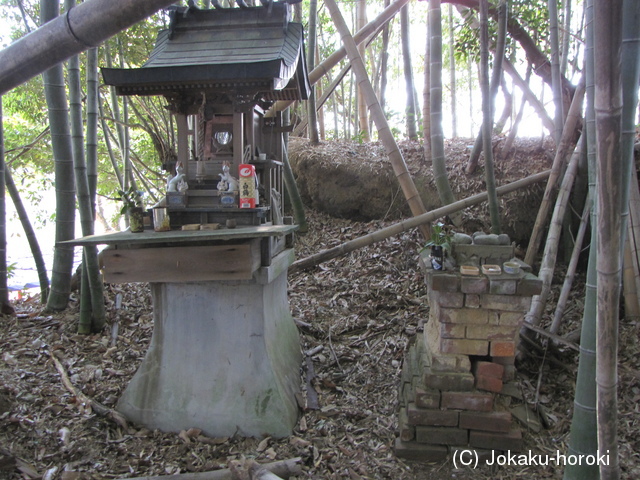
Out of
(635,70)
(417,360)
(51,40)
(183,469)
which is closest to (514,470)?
(417,360)

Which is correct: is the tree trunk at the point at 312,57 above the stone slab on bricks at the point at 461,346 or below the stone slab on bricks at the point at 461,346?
above

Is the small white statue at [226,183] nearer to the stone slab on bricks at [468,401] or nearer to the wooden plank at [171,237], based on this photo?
the wooden plank at [171,237]

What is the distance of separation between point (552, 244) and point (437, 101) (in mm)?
2062

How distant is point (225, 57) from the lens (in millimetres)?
2877

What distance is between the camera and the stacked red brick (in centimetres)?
263

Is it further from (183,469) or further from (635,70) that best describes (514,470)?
(635,70)

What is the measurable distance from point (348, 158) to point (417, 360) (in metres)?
3.87

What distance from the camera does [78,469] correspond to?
2559 mm

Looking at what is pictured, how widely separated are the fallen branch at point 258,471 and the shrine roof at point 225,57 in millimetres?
2313

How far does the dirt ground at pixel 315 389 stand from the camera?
2.65 metres

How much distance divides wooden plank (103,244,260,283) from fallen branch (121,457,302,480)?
111 cm

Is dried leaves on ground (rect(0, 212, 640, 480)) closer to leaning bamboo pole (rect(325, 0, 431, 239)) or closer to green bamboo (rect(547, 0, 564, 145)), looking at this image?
leaning bamboo pole (rect(325, 0, 431, 239))

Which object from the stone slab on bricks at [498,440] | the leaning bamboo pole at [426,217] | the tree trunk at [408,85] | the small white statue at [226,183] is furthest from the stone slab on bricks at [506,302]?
the tree trunk at [408,85]

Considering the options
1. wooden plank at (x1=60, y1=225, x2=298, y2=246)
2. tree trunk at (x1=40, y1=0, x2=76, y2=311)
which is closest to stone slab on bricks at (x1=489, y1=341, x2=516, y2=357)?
wooden plank at (x1=60, y1=225, x2=298, y2=246)
